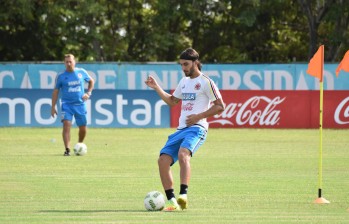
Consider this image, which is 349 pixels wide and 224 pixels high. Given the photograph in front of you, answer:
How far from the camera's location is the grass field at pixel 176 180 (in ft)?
39.5

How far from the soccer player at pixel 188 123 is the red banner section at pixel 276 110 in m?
20.1

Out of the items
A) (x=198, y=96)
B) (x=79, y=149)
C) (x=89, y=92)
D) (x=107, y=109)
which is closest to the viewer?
(x=198, y=96)

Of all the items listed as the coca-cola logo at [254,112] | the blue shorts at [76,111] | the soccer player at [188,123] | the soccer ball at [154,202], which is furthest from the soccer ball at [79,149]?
the coca-cola logo at [254,112]

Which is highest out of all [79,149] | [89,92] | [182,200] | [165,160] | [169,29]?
[169,29]

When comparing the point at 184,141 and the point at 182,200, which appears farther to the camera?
the point at 184,141

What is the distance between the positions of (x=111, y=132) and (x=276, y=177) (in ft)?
48.2

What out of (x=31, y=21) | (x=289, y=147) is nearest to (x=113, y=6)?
(x=31, y=21)

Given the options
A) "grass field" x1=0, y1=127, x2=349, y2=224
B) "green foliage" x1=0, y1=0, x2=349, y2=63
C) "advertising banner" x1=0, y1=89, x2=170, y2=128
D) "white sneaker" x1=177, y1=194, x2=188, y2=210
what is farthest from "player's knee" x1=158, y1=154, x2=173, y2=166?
"green foliage" x1=0, y1=0, x2=349, y2=63

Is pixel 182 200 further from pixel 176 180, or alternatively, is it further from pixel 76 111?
pixel 76 111

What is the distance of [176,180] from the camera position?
17.0 m

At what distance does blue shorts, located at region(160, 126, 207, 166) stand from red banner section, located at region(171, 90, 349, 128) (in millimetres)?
20174

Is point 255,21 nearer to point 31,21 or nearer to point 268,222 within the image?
point 31,21

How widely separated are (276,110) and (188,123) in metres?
20.7

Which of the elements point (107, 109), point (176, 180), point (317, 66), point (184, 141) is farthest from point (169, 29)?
point (184, 141)
